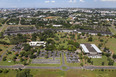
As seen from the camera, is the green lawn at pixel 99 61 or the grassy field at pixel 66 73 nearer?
the grassy field at pixel 66 73

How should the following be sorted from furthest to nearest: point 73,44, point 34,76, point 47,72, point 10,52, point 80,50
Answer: point 73,44 < point 80,50 < point 10,52 < point 47,72 < point 34,76

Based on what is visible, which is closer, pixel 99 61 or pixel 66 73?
pixel 66 73

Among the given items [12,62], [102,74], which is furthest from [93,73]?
[12,62]

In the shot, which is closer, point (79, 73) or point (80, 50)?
point (79, 73)

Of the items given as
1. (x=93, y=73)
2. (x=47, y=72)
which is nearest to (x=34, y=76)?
(x=47, y=72)

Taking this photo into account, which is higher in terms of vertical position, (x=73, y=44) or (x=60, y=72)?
(x=73, y=44)

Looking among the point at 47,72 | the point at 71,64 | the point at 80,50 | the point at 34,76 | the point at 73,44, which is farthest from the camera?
the point at 73,44

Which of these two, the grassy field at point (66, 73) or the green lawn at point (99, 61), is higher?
the green lawn at point (99, 61)

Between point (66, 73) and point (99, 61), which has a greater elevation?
point (99, 61)

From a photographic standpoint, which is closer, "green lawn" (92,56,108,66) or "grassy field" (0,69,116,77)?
"grassy field" (0,69,116,77)

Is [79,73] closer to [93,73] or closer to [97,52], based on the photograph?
[93,73]

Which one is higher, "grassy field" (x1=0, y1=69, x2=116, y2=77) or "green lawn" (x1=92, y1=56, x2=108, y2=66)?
"green lawn" (x1=92, y1=56, x2=108, y2=66)
